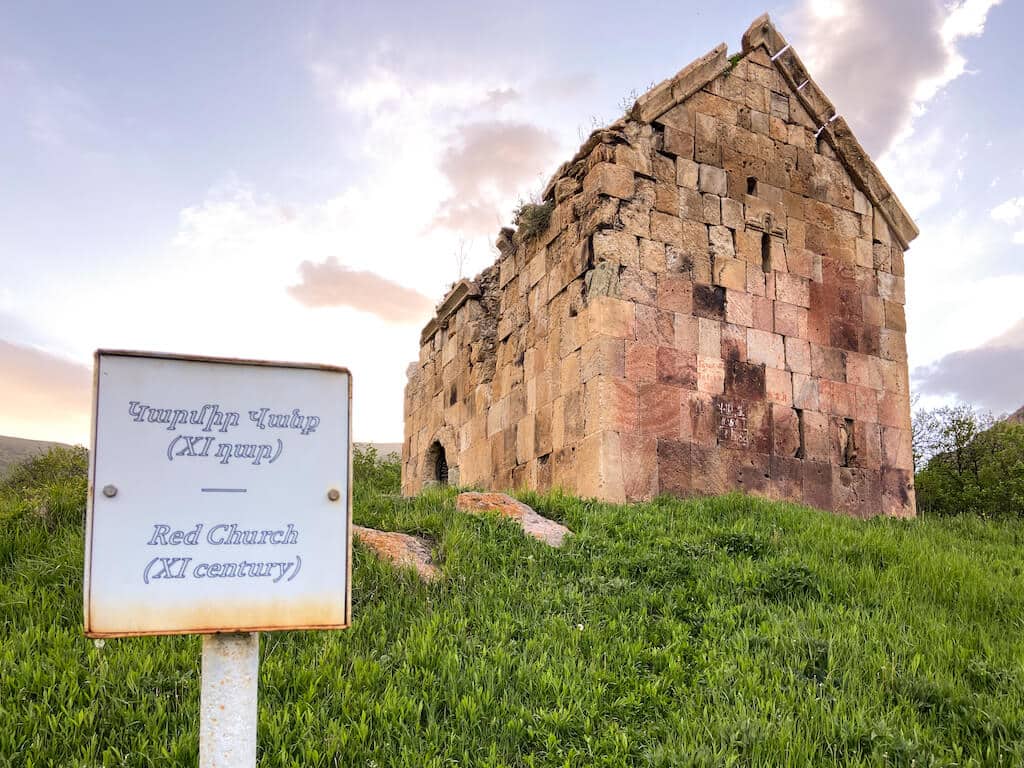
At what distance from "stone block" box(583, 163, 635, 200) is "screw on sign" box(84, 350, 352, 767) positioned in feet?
25.0

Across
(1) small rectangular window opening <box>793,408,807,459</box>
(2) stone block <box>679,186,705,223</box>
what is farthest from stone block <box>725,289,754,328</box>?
(1) small rectangular window opening <box>793,408,807,459</box>

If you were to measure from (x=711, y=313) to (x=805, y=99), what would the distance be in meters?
3.80

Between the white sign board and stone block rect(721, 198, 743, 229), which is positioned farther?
stone block rect(721, 198, 743, 229)

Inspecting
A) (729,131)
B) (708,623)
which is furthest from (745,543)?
(729,131)

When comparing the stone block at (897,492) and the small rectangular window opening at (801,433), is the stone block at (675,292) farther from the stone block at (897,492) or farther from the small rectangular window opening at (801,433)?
the stone block at (897,492)

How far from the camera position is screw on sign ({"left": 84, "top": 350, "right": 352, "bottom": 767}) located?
2.27 metres

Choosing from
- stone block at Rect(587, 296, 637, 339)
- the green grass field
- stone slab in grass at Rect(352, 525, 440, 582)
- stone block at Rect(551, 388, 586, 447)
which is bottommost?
the green grass field

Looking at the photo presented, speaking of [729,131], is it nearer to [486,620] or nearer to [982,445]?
[486,620]

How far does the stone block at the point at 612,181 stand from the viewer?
9586 millimetres

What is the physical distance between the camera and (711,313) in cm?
993

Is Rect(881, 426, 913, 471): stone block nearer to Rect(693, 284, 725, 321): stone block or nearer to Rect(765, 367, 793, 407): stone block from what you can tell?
Rect(765, 367, 793, 407): stone block

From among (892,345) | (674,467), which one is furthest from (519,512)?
(892,345)

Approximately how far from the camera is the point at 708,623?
201 inches

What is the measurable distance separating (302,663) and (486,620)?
114 centimetres
